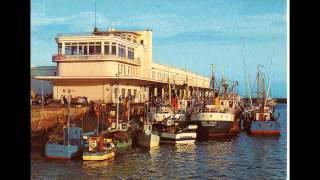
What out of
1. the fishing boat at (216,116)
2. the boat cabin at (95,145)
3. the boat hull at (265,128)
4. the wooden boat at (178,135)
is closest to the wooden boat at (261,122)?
the boat hull at (265,128)

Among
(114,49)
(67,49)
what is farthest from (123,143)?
(67,49)

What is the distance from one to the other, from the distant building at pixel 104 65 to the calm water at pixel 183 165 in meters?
1.12

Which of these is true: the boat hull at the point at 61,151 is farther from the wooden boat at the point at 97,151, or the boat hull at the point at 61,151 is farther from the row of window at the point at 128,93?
the row of window at the point at 128,93

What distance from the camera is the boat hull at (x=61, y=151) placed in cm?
739

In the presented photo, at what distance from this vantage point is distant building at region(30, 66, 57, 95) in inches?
281

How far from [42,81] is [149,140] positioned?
2448mm

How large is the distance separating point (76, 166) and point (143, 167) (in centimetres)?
113

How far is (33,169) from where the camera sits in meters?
7.05

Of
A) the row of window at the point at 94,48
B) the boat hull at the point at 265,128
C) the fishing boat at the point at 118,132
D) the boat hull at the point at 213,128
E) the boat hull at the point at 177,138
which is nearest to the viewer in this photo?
the row of window at the point at 94,48

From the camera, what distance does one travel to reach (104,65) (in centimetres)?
766

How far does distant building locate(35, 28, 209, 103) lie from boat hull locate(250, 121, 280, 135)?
9.11 feet

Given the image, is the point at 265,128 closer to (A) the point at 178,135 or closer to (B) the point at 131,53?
(A) the point at 178,135
